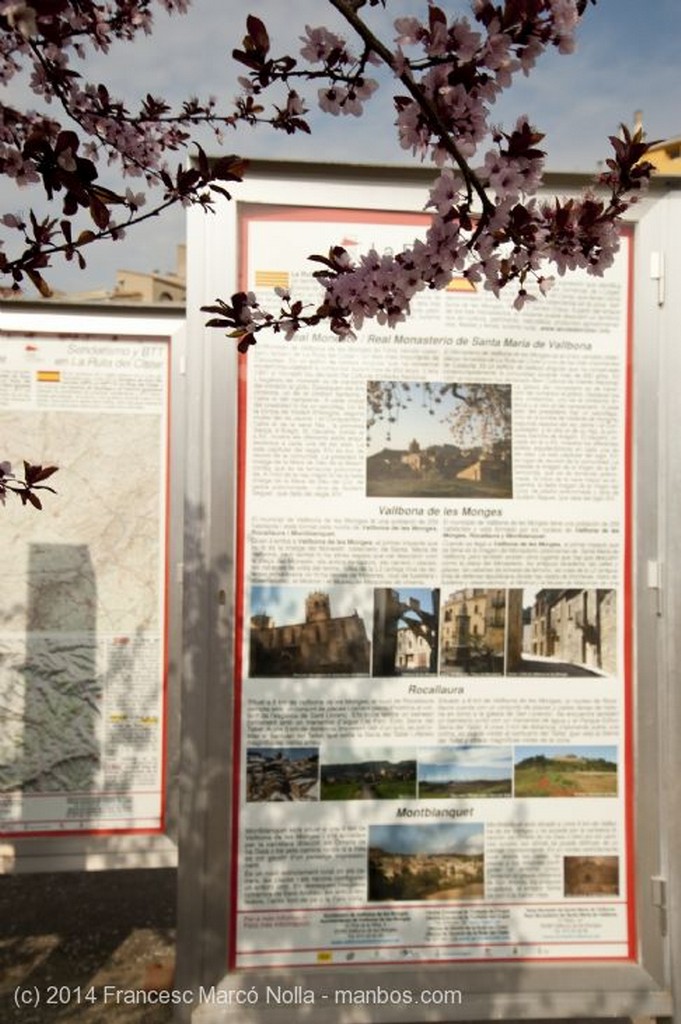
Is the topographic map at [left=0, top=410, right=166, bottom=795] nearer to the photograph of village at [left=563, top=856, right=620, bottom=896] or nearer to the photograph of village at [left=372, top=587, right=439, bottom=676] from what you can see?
the photograph of village at [left=372, top=587, right=439, bottom=676]

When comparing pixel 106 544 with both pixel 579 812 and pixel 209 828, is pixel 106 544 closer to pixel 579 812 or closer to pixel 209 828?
pixel 209 828

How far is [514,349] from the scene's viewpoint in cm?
239

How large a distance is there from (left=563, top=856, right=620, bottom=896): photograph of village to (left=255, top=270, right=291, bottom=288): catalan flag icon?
6.36 ft

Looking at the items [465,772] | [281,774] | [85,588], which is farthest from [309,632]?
[85,588]

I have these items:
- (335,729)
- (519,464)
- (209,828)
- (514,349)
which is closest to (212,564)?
(335,729)

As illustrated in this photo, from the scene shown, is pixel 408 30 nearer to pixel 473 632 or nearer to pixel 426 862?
pixel 473 632

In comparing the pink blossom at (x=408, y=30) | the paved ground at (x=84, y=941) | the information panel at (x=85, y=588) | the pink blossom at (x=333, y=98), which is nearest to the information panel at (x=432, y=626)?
the pink blossom at (x=333, y=98)

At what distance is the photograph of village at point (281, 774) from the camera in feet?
7.48

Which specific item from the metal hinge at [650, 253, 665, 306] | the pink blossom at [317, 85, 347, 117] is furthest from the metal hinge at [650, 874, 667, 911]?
the pink blossom at [317, 85, 347, 117]

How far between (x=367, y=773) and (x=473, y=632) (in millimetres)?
528

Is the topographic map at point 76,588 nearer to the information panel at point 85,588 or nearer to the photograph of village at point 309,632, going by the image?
the information panel at point 85,588

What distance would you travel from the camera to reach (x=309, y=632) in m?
2.32

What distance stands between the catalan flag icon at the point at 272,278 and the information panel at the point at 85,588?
97 cm

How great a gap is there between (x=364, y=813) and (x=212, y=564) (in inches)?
34.2
